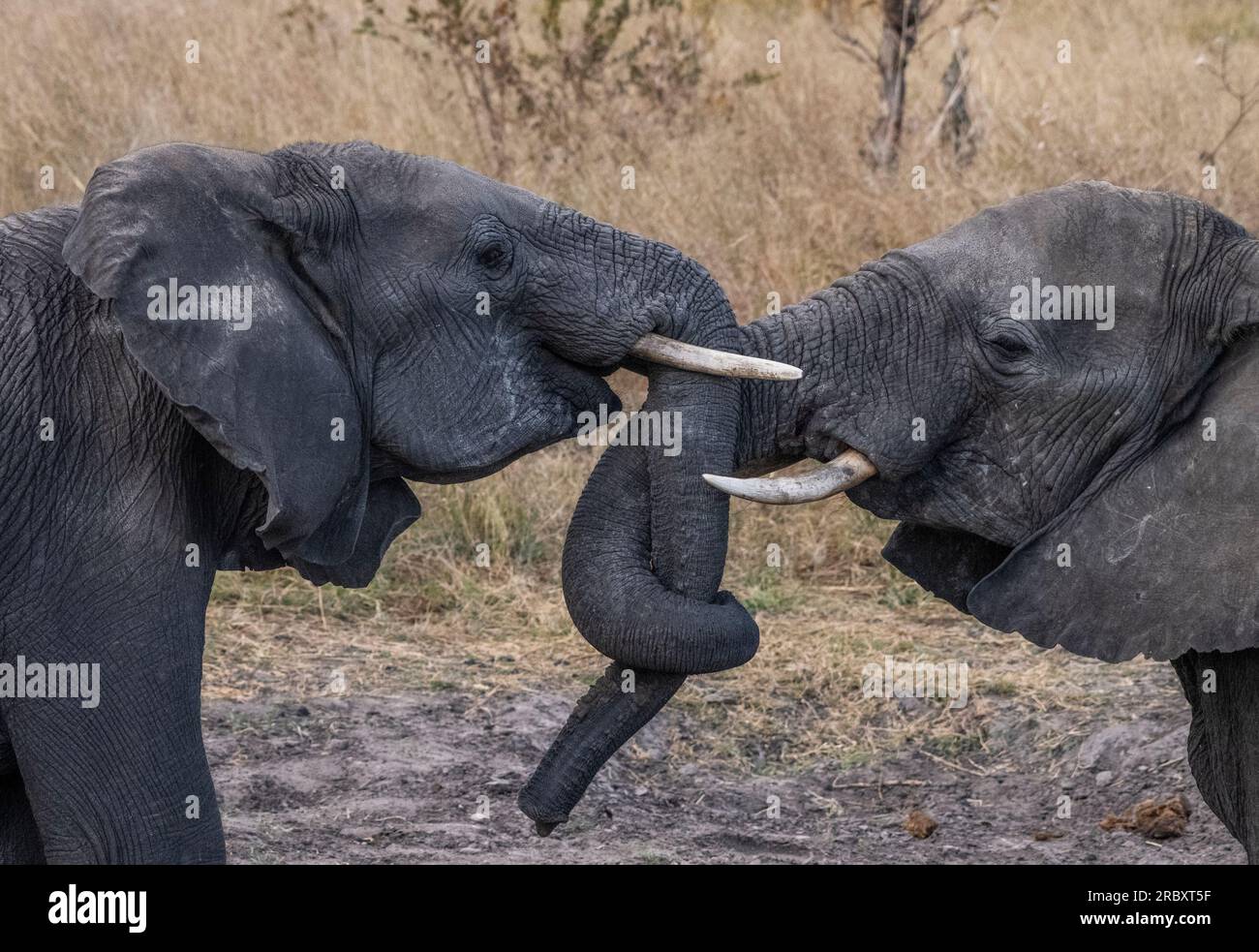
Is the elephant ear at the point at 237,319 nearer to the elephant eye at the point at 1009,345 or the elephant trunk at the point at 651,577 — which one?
the elephant trunk at the point at 651,577

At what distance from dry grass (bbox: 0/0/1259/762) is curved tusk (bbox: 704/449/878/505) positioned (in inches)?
84.1

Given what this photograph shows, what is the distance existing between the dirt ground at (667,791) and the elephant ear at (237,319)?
1889 mm

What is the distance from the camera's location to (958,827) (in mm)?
5805

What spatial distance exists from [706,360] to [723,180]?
548 cm

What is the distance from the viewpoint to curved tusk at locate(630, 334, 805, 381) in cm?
405

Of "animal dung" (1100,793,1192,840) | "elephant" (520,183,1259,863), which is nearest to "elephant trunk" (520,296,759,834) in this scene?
"elephant" (520,183,1259,863)

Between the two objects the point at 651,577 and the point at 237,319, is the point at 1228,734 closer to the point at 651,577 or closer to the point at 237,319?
the point at 651,577

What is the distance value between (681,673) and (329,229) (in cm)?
119

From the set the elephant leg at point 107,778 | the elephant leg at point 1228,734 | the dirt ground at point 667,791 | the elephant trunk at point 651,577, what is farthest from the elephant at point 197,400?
the dirt ground at point 667,791

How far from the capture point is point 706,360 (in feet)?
13.3

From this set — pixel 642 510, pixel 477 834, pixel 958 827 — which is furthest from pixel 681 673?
pixel 958 827

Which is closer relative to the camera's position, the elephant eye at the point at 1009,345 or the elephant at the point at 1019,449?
the elephant at the point at 1019,449

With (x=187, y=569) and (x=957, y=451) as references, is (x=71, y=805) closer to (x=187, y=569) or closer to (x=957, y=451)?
(x=187, y=569)

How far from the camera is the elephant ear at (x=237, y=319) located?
11.5 feet
